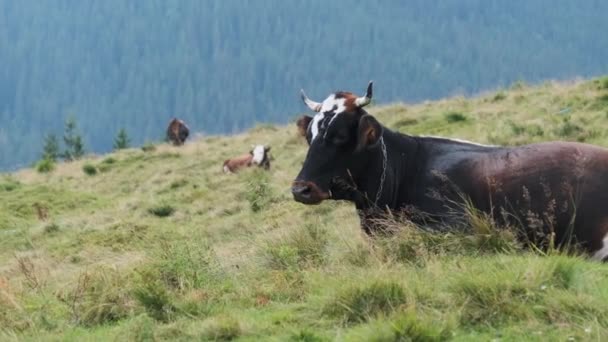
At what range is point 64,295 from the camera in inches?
303

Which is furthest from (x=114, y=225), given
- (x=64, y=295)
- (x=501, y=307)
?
(x=501, y=307)

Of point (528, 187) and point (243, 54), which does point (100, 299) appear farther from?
point (243, 54)

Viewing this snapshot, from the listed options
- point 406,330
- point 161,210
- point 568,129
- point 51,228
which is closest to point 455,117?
point 568,129

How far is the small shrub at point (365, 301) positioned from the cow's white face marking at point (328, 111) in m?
2.82

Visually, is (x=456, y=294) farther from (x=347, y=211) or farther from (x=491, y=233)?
(x=347, y=211)

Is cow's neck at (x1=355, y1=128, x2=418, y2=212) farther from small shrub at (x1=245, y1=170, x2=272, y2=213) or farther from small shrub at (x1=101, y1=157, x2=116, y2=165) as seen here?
small shrub at (x1=101, y1=157, x2=116, y2=165)

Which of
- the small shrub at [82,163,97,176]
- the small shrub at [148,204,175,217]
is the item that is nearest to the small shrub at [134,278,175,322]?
the small shrub at [148,204,175,217]

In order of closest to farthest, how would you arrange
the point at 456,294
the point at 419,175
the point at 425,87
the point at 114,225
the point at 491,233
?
1. the point at 456,294
2. the point at 491,233
3. the point at 419,175
4. the point at 114,225
5. the point at 425,87

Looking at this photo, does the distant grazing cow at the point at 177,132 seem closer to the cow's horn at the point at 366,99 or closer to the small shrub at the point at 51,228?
the small shrub at the point at 51,228

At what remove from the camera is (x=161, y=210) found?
16.8m

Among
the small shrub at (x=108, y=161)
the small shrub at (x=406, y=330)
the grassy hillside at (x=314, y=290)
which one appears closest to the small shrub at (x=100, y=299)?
the grassy hillside at (x=314, y=290)

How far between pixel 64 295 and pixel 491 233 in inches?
145

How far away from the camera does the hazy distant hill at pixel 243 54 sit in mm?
159750

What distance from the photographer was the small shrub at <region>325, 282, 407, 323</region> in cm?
587
